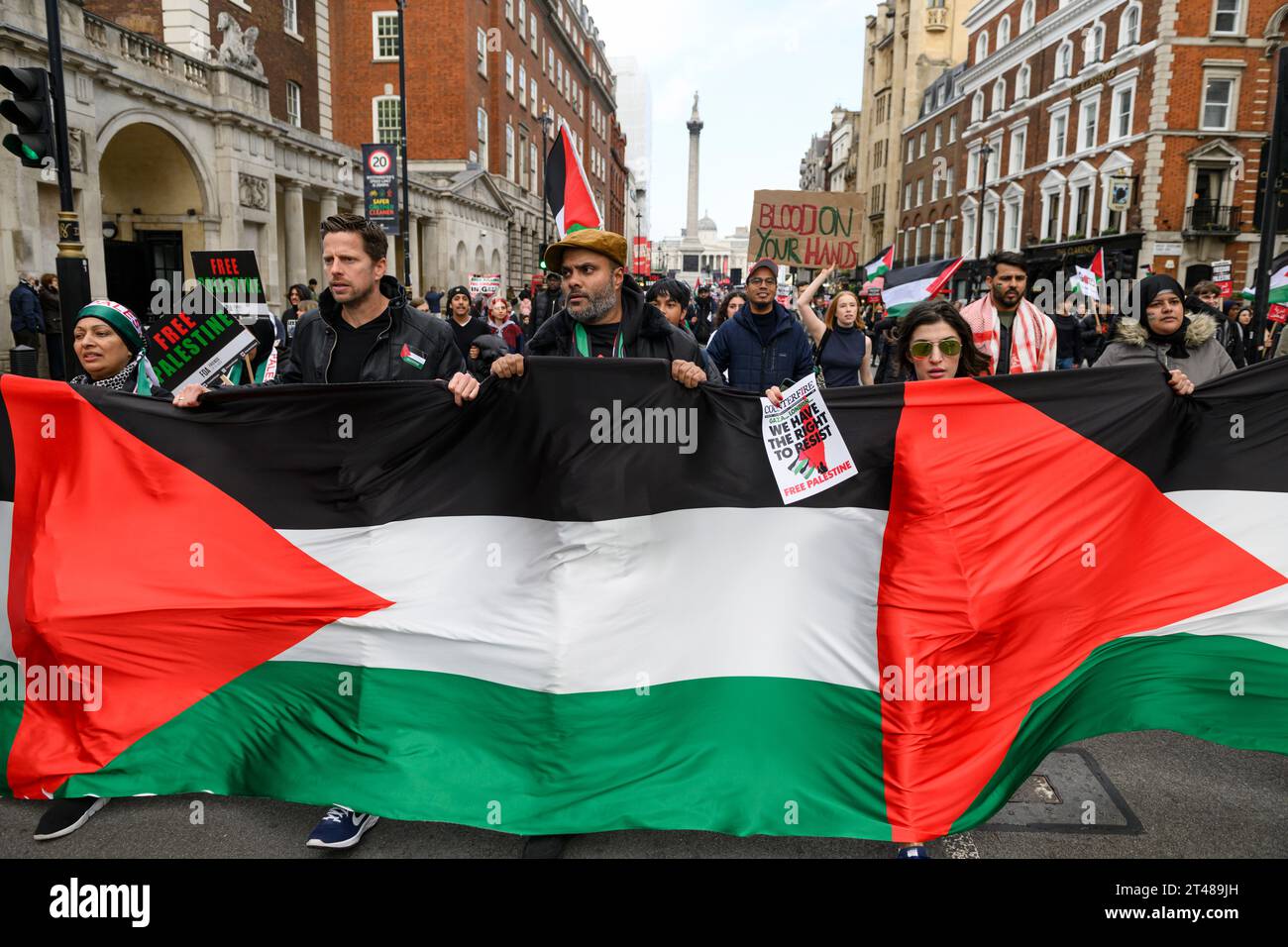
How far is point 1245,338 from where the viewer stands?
14.1 meters

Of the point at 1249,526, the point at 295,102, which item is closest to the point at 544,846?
the point at 1249,526

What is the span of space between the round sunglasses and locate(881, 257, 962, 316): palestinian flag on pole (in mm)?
7310

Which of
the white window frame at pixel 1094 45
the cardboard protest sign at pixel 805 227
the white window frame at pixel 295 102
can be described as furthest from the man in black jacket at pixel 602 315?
the white window frame at pixel 1094 45

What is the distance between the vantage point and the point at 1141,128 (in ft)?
122

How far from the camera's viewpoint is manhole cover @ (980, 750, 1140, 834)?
11.7ft

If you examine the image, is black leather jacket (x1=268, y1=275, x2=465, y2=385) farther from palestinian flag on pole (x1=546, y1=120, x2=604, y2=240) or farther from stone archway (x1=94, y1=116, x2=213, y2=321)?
stone archway (x1=94, y1=116, x2=213, y2=321)

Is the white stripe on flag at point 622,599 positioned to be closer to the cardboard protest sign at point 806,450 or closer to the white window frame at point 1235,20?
the cardboard protest sign at point 806,450

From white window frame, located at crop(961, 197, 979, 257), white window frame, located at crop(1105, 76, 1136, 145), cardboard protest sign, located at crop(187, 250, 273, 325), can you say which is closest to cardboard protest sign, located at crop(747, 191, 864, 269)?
cardboard protest sign, located at crop(187, 250, 273, 325)

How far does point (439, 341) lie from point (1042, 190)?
4709 centimetres

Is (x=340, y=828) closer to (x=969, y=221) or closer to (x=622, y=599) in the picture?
(x=622, y=599)

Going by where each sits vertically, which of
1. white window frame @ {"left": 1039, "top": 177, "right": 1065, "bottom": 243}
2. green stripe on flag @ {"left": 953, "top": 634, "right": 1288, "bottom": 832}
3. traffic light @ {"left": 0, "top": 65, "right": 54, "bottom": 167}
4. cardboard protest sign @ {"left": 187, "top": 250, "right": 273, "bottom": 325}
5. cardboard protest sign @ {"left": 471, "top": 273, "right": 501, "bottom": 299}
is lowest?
green stripe on flag @ {"left": 953, "top": 634, "right": 1288, "bottom": 832}

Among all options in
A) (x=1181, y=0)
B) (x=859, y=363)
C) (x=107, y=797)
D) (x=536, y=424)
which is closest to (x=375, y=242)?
(x=536, y=424)
